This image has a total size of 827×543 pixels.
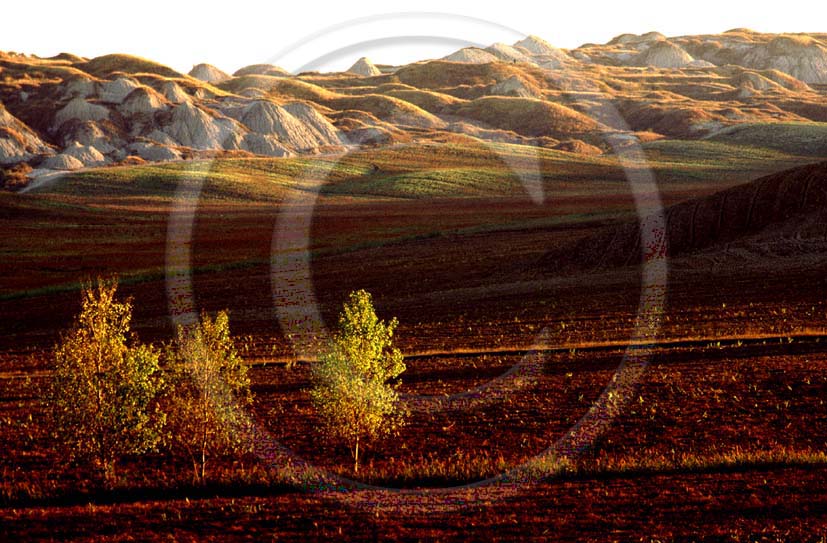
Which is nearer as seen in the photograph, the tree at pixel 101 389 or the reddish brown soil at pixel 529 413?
the reddish brown soil at pixel 529 413

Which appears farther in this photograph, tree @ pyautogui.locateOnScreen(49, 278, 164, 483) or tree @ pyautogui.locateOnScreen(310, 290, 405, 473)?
tree @ pyautogui.locateOnScreen(310, 290, 405, 473)

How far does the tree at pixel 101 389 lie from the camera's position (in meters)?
24.2

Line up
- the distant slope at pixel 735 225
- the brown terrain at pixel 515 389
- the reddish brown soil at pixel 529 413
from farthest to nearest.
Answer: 1. the distant slope at pixel 735 225
2. the brown terrain at pixel 515 389
3. the reddish brown soil at pixel 529 413

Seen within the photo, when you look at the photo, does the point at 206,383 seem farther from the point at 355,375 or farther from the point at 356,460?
the point at 356,460

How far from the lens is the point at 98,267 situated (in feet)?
295

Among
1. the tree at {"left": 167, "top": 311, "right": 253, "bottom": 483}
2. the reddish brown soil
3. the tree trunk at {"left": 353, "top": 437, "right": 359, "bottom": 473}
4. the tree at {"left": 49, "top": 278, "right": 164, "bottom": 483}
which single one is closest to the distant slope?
the reddish brown soil

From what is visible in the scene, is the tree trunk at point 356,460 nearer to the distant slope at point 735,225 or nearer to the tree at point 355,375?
the tree at point 355,375

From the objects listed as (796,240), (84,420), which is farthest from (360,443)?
(796,240)

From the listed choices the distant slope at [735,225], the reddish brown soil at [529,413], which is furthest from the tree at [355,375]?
the distant slope at [735,225]

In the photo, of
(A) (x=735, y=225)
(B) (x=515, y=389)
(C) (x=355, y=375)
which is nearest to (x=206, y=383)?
(C) (x=355, y=375)

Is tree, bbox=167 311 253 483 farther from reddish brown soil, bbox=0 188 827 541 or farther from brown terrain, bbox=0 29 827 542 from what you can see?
reddish brown soil, bbox=0 188 827 541

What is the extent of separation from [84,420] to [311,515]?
7041mm

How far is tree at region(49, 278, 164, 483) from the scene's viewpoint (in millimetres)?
24234

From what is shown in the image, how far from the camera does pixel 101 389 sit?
80.4 ft
